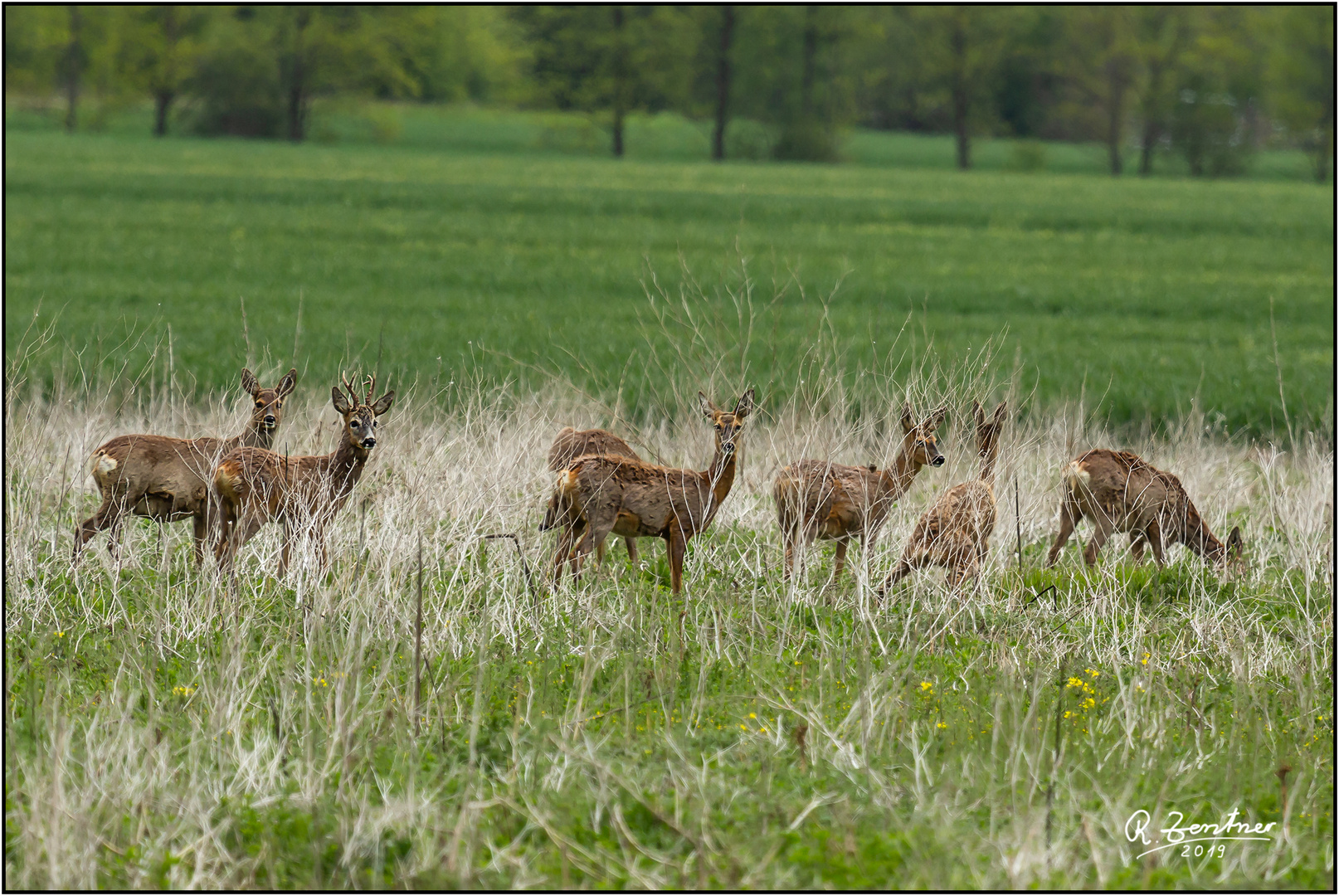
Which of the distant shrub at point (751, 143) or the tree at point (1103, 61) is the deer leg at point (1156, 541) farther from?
the tree at point (1103, 61)

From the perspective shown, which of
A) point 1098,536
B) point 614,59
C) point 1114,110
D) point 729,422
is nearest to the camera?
point 729,422

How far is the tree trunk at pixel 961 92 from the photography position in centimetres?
7300

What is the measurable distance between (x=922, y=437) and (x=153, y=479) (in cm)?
432

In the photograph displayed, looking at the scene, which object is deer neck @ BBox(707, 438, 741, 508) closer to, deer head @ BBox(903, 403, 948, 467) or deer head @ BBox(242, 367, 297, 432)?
deer head @ BBox(903, 403, 948, 467)

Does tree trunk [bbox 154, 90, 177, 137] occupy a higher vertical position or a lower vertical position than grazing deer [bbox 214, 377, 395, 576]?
higher

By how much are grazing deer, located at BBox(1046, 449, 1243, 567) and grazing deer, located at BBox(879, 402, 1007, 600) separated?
826 mm

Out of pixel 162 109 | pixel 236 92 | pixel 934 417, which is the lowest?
pixel 934 417

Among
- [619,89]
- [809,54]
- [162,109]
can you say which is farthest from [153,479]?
[809,54]

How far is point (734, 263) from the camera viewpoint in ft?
69.9

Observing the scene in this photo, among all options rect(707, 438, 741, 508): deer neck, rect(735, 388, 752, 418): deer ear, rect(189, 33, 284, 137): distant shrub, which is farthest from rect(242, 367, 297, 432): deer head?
rect(189, 33, 284, 137): distant shrub

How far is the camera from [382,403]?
275 inches

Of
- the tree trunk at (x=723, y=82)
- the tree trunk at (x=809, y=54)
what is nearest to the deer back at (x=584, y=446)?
the tree trunk at (x=723, y=82)
